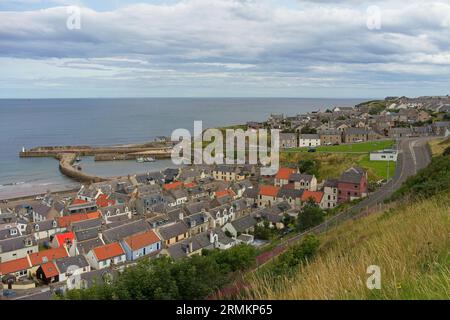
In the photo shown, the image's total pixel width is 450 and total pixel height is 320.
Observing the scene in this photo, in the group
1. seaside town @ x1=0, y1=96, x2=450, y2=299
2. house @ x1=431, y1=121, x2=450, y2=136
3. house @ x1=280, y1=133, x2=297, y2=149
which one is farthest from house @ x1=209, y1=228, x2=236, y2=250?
house @ x1=431, y1=121, x2=450, y2=136

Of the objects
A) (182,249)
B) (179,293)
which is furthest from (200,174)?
(179,293)

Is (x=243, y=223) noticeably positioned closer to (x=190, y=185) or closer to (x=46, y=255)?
(x=46, y=255)

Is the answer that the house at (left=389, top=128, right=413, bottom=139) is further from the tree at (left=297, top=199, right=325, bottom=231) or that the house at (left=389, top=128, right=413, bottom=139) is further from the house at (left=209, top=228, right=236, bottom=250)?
the house at (left=209, top=228, right=236, bottom=250)

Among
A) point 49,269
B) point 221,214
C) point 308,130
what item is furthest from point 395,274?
point 308,130

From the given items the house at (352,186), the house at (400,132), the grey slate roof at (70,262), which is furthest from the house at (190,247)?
the house at (400,132)

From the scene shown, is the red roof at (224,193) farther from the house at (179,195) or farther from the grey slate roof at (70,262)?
the grey slate roof at (70,262)
